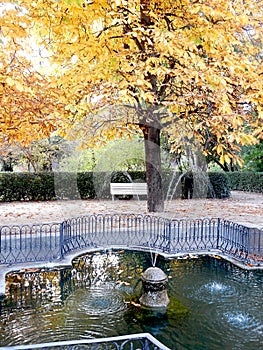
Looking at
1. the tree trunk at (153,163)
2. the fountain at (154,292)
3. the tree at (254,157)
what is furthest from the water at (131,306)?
the tree at (254,157)

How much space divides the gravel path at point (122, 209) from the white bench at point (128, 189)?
384 millimetres

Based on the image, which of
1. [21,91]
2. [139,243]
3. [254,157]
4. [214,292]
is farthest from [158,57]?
[254,157]

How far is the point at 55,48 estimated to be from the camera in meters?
8.80

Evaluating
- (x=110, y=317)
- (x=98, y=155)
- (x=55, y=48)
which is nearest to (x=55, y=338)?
(x=110, y=317)

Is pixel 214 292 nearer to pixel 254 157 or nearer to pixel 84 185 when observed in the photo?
pixel 84 185

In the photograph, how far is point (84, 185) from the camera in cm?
1716

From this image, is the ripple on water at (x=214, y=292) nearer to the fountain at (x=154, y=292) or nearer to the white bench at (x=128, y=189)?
the fountain at (x=154, y=292)

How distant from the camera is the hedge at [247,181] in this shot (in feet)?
71.2

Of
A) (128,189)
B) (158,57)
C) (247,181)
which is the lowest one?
(128,189)

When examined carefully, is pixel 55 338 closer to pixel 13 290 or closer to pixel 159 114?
pixel 13 290

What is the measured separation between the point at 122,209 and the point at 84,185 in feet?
13.3

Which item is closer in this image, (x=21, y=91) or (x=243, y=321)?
(x=243, y=321)

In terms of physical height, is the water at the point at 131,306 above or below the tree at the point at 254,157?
below

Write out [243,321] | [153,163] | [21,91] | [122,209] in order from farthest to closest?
[122,209] → [153,163] → [21,91] → [243,321]
